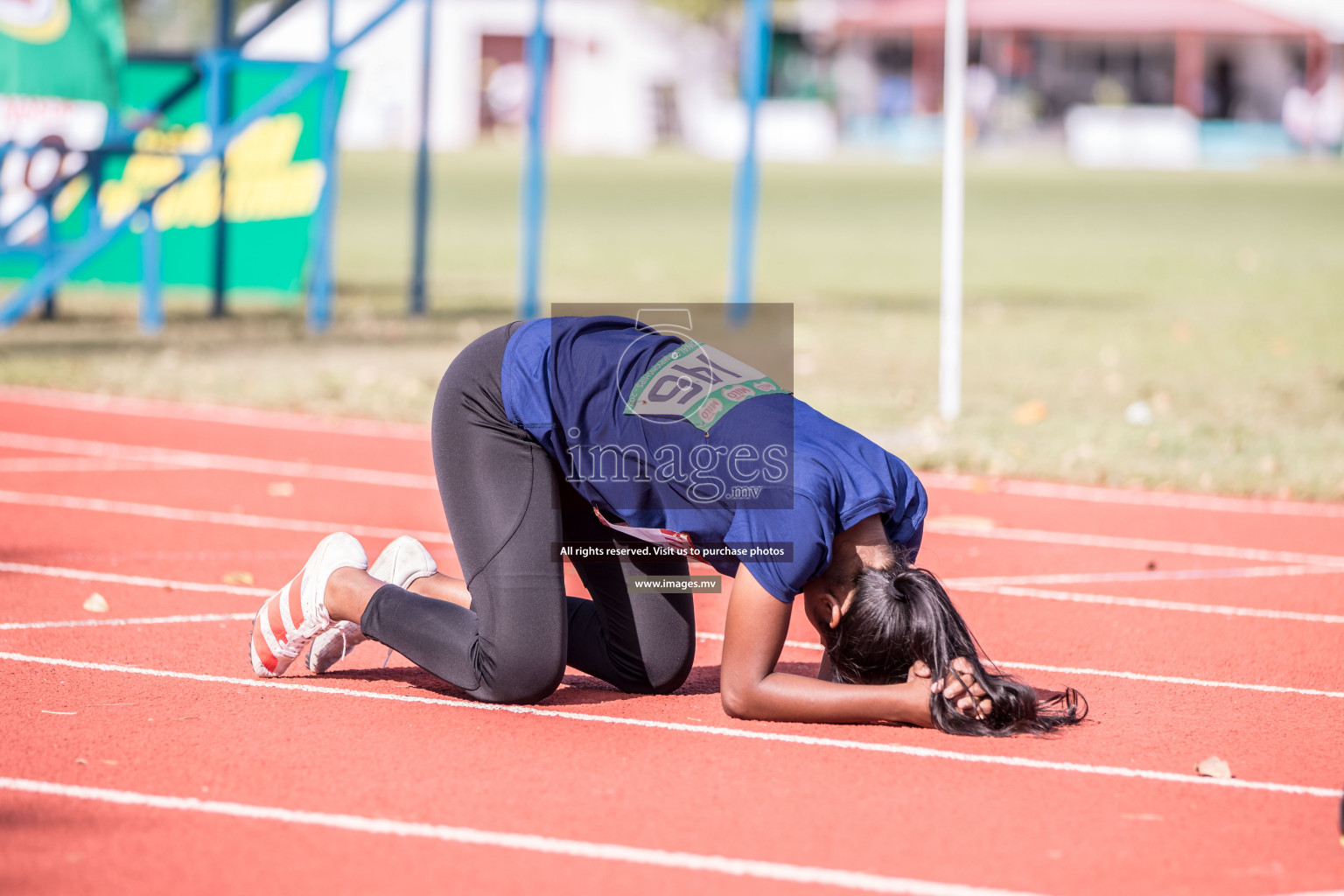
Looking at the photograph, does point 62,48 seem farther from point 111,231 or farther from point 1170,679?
point 1170,679

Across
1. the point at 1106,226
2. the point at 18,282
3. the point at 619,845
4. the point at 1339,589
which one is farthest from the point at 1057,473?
the point at 1106,226

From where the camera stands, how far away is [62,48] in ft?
42.1

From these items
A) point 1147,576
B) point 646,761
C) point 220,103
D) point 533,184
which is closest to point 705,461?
point 646,761

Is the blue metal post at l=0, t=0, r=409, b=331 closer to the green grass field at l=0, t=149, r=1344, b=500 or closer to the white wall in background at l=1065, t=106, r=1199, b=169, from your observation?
the green grass field at l=0, t=149, r=1344, b=500

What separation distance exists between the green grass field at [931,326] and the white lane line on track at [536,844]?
5234mm

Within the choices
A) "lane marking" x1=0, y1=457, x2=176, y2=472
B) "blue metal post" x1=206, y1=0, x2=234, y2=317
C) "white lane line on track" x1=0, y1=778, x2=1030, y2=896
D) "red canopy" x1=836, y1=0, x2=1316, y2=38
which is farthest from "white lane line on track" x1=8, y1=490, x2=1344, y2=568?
"red canopy" x1=836, y1=0, x2=1316, y2=38

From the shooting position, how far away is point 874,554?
384 centimetres

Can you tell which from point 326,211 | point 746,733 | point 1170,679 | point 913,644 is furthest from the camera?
point 326,211

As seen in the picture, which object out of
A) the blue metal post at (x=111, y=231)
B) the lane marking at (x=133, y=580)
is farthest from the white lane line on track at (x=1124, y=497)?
the blue metal post at (x=111, y=231)

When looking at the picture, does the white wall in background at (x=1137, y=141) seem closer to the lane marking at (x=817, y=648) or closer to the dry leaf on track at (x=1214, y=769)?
the lane marking at (x=817, y=648)

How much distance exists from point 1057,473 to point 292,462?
13.1 feet

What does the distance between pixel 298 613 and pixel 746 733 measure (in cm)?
128

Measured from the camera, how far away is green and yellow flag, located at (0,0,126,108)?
12.5 metres

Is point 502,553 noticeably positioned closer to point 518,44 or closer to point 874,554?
point 874,554
